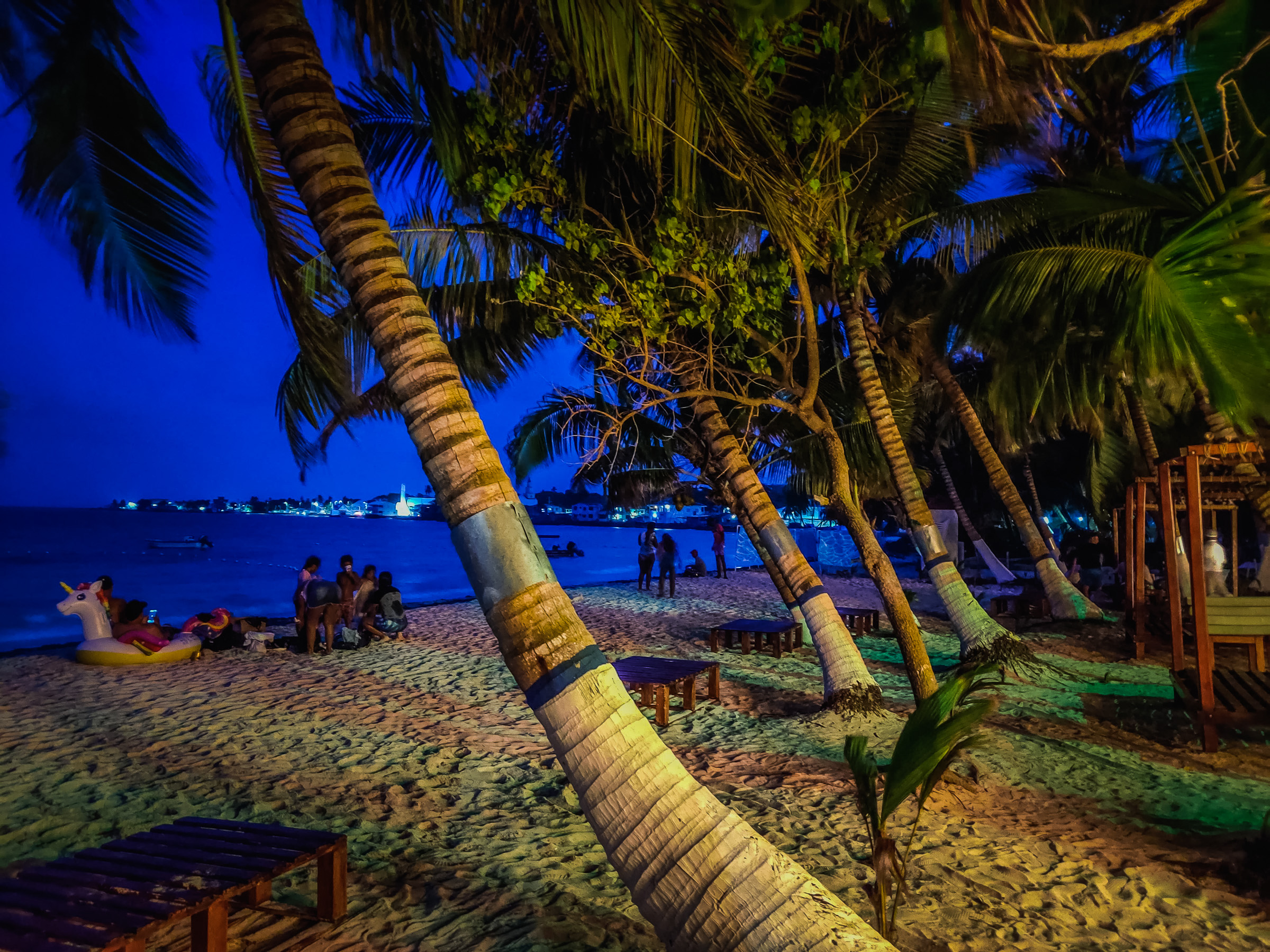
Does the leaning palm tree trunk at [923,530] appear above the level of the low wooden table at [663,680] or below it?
above

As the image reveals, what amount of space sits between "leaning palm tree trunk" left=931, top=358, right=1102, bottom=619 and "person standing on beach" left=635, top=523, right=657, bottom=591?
965 centimetres

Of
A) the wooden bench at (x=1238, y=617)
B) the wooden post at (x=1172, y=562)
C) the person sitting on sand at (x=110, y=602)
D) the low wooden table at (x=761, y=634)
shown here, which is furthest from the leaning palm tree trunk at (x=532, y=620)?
the person sitting on sand at (x=110, y=602)

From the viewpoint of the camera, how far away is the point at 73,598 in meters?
9.92

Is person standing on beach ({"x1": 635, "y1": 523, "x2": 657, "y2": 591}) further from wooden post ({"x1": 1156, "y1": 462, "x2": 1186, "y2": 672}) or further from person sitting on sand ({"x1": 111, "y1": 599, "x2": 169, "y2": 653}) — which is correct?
wooden post ({"x1": 1156, "y1": 462, "x2": 1186, "y2": 672})

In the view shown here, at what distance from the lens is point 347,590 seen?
11820mm

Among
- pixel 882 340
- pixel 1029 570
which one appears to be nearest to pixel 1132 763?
pixel 882 340

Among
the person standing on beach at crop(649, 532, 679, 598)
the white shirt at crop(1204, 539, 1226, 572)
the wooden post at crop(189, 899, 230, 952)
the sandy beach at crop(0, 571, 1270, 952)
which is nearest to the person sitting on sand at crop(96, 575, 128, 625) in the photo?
the sandy beach at crop(0, 571, 1270, 952)

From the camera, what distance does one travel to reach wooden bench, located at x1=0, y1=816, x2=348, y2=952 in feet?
7.89

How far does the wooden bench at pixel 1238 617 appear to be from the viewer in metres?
7.16

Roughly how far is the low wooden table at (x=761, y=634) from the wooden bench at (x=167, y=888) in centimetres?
812

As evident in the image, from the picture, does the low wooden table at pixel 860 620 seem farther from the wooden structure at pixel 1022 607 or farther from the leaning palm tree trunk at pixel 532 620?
the leaning palm tree trunk at pixel 532 620

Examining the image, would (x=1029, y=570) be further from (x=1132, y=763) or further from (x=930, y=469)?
(x=1132, y=763)

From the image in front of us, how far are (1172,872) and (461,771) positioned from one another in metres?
4.70

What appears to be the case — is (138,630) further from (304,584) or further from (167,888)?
(167,888)
